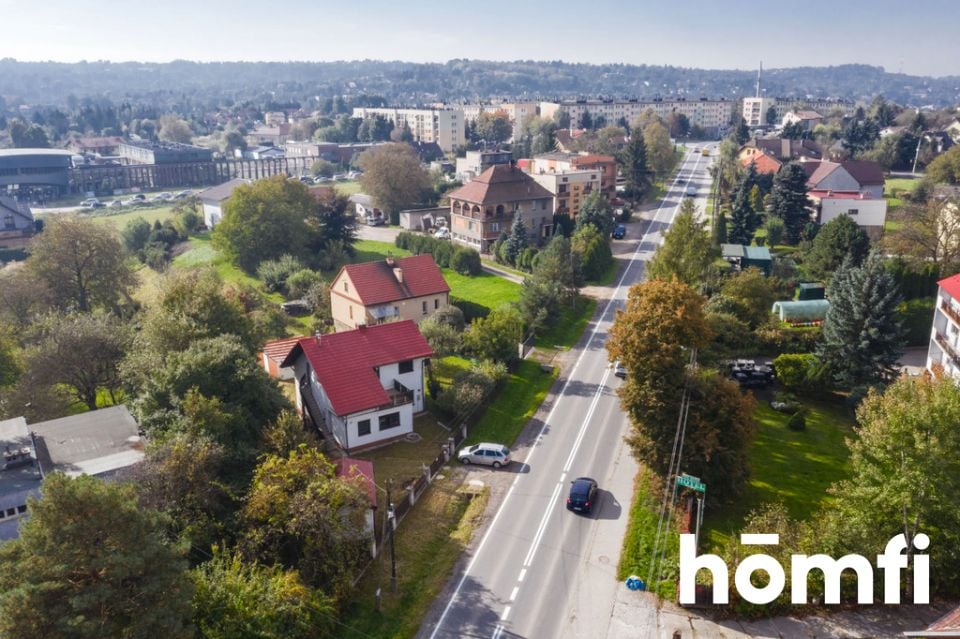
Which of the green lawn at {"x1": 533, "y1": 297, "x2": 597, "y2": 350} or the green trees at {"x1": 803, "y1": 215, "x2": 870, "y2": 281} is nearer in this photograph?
the green lawn at {"x1": 533, "y1": 297, "x2": 597, "y2": 350}

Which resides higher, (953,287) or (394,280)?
(953,287)

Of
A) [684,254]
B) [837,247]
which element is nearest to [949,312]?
[684,254]

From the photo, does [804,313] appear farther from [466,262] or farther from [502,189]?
[502,189]

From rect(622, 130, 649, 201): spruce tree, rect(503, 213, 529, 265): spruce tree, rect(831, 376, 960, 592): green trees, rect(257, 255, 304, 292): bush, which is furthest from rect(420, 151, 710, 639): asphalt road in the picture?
rect(622, 130, 649, 201): spruce tree

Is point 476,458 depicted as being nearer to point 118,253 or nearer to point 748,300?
point 748,300

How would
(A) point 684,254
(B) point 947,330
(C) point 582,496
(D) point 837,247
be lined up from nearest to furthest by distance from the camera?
(C) point 582,496 < (B) point 947,330 < (A) point 684,254 < (D) point 837,247

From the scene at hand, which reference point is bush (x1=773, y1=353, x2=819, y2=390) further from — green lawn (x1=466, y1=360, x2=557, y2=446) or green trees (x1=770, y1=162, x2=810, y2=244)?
green trees (x1=770, y1=162, x2=810, y2=244)

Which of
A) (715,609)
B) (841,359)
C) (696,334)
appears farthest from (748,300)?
(715,609)
